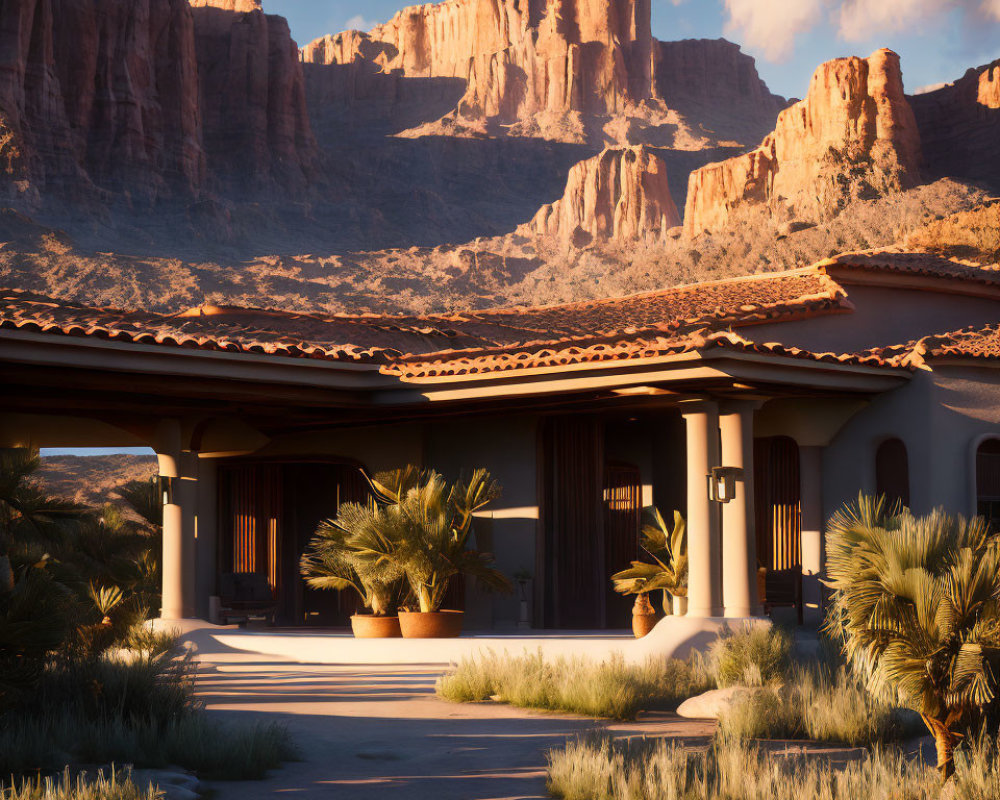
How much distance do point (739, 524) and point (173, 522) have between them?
6402 millimetres

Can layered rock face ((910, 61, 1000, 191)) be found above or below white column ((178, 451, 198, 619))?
above

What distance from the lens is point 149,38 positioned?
101 m

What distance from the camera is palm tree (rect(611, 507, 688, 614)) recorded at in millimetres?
13242

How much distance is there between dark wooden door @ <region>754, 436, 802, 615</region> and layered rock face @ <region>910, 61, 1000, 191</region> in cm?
7495

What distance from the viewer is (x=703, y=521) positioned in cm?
1253

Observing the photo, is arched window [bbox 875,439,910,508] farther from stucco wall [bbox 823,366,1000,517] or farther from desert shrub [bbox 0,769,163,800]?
desert shrub [bbox 0,769,163,800]

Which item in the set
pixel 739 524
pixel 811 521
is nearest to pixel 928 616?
pixel 739 524

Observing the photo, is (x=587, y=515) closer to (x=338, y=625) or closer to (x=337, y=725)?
(x=338, y=625)

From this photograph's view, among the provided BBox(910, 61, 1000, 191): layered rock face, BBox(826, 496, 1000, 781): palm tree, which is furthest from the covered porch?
BBox(910, 61, 1000, 191): layered rock face

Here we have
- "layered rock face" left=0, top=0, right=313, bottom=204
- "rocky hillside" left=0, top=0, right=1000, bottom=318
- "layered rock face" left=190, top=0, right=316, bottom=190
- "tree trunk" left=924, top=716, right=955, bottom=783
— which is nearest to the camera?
"tree trunk" left=924, top=716, right=955, bottom=783

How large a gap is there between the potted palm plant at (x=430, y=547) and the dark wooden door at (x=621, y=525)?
3.16 metres

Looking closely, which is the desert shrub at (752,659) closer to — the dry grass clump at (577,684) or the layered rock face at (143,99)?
the dry grass clump at (577,684)

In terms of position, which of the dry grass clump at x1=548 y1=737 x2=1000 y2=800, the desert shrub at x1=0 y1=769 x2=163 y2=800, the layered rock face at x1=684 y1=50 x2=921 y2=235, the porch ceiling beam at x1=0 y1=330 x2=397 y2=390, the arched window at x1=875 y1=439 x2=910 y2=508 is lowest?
the dry grass clump at x1=548 y1=737 x2=1000 y2=800

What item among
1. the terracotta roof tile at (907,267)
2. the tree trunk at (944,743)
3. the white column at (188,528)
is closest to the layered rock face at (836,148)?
the terracotta roof tile at (907,267)
